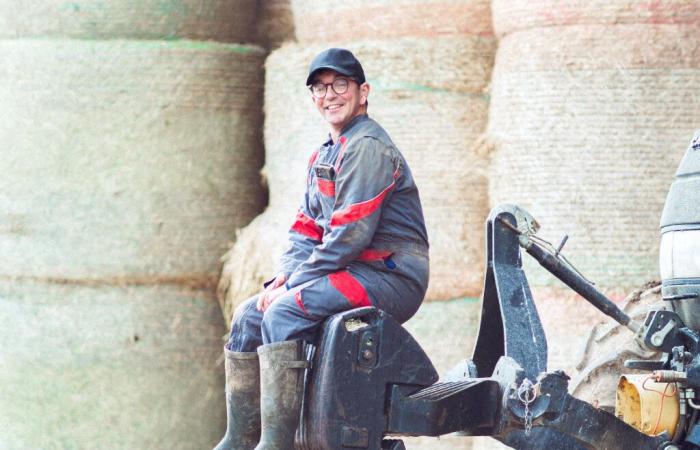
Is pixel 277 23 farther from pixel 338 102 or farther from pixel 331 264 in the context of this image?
pixel 331 264

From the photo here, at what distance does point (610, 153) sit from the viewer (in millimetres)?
5242

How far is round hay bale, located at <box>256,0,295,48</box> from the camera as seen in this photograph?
257 inches

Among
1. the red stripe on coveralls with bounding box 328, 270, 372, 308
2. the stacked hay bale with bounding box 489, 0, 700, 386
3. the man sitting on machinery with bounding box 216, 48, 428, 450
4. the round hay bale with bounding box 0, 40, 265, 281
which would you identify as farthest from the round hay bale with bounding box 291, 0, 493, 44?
the red stripe on coveralls with bounding box 328, 270, 372, 308

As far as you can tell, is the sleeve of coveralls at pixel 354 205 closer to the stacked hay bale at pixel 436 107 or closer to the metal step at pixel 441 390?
the metal step at pixel 441 390

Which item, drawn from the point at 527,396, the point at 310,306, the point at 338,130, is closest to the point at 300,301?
the point at 310,306

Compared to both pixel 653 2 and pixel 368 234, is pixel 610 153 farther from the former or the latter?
pixel 368 234

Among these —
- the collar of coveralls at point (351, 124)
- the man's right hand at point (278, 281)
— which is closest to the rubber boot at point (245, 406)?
the man's right hand at point (278, 281)

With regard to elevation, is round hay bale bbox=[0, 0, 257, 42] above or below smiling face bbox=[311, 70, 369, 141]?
above

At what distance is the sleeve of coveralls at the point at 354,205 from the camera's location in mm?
3715

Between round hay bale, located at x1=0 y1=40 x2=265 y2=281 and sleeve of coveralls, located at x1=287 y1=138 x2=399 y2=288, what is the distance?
7.83 feet

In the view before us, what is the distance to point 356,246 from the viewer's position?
146 inches

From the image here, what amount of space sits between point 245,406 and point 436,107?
83.5 inches

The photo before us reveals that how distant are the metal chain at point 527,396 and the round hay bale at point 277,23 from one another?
3.28m

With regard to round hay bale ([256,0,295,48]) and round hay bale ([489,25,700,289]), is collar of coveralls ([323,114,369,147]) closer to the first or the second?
round hay bale ([489,25,700,289])
